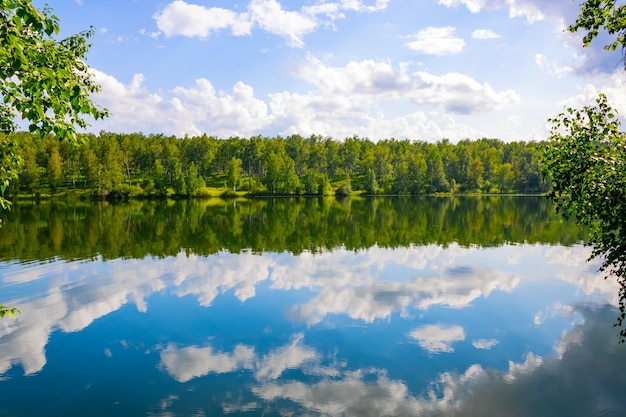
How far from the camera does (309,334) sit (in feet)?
72.7

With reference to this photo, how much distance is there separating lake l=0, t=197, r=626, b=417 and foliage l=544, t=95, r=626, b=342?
707 centimetres

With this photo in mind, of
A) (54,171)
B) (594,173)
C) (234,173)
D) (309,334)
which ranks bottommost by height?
(309,334)

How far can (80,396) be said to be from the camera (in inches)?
637

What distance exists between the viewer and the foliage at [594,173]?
1216cm

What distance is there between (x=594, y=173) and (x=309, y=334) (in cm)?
1509

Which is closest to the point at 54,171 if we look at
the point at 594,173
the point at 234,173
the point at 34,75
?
the point at 234,173

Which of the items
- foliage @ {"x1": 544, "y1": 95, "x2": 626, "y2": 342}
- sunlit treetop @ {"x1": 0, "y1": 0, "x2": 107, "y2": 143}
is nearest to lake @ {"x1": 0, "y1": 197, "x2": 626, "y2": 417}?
foliage @ {"x1": 544, "y1": 95, "x2": 626, "y2": 342}

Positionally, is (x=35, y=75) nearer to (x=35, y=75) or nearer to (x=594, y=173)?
(x=35, y=75)

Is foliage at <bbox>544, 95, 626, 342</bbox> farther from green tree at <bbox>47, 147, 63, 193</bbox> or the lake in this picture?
green tree at <bbox>47, 147, 63, 193</bbox>

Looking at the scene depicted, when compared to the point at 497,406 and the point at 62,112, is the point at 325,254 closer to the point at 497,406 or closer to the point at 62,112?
the point at 497,406

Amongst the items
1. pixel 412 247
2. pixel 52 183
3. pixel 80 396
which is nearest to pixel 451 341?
pixel 80 396

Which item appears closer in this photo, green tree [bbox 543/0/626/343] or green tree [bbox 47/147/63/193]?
green tree [bbox 543/0/626/343]

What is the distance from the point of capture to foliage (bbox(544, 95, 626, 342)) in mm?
12156

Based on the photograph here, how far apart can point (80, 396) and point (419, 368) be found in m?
13.8
